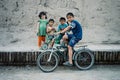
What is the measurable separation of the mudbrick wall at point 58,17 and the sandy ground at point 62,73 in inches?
56.0

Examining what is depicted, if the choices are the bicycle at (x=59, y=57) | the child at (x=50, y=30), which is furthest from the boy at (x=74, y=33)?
the child at (x=50, y=30)

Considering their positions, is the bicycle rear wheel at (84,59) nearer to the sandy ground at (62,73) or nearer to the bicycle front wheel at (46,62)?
the sandy ground at (62,73)

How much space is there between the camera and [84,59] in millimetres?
9047

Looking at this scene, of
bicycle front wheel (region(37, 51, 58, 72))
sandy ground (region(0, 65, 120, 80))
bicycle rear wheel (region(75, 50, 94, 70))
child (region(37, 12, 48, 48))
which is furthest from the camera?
child (region(37, 12, 48, 48))

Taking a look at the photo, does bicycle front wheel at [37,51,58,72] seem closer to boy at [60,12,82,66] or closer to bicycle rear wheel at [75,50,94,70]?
boy at [60,12,82,66]

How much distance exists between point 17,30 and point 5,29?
0.34 meters

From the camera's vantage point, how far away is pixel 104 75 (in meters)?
8.31

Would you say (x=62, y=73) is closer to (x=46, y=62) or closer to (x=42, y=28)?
(x=46, y=62)

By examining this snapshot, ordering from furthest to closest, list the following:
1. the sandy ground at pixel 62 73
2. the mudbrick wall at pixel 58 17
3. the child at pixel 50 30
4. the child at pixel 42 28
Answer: the mudbrick wall at pixel 58 17
the child at pixel 42 28
the child at pixel 50 30
the sandy ground at pixel 62 73

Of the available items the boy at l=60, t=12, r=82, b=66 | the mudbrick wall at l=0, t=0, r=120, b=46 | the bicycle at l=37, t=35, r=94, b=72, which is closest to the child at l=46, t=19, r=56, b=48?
the bicycle at l=37, t=35, r=94, b=72

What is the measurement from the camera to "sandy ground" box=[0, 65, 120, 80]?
809 cm

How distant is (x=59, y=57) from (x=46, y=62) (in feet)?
1.25

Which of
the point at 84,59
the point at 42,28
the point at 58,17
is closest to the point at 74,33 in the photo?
the point at 84,59

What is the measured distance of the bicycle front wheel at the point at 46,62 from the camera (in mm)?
8736
